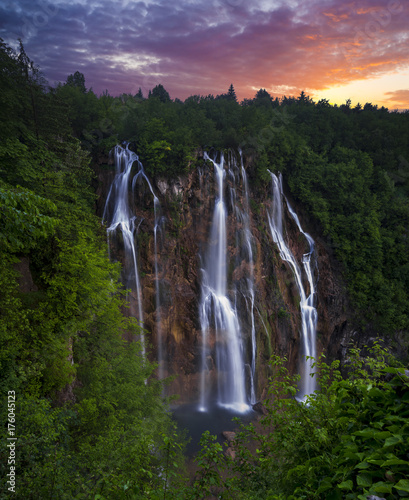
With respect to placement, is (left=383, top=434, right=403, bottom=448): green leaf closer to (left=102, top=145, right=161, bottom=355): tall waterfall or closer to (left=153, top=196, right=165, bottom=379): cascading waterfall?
(left=102, top=145, right=161, bottom=355): tall waterfall

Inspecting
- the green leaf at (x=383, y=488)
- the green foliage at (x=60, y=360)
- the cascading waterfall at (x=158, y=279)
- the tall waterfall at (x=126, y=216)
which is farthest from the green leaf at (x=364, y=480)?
the cascading waterfall at (x=158, y=279)

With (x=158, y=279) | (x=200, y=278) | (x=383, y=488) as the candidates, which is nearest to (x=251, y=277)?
(x=200, y=278)

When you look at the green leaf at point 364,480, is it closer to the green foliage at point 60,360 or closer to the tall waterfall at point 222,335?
the green foliage at point 60,360

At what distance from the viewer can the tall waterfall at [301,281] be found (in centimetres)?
2830

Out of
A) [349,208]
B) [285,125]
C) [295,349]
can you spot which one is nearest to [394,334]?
[295,349]

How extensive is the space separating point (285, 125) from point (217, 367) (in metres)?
34.0

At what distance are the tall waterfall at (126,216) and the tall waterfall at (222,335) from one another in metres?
5.62

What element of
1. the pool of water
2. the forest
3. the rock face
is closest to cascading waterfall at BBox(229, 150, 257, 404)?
the rock face

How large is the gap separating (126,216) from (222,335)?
12838 mm

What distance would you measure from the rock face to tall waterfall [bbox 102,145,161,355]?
497 millimetres

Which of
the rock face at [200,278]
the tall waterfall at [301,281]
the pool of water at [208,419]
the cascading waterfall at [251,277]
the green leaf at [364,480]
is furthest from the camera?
the tall waterfall at [301,281]

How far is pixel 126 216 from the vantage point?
79.8 feet

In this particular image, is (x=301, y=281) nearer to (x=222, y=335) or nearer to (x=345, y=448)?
(x=222, y=335)

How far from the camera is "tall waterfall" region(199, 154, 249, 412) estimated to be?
23.8 metres
